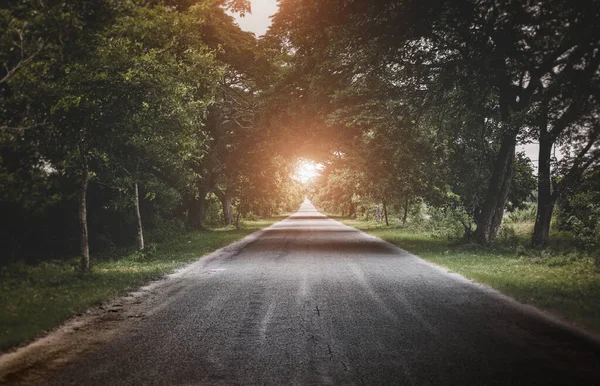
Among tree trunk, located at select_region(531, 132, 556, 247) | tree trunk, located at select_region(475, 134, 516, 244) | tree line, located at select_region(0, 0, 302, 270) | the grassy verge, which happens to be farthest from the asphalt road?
tree trunk, located at select_region(475, 134, 516, 244)

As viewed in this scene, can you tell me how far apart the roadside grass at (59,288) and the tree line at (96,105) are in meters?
1.09

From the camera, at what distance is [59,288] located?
9180mm

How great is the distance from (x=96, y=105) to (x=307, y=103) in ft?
30.9

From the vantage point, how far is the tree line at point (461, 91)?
10.2 metres

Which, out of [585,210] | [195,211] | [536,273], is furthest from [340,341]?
[195,211]

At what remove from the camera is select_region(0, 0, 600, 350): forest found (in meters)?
8.82

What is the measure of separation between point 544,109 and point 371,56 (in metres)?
5.26

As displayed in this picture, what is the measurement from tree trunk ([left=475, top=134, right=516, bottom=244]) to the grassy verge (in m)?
0.91

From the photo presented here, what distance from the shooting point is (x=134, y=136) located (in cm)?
1239

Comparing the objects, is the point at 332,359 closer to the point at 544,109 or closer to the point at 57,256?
the point at 544,109

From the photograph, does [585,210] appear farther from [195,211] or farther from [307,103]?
[195,211]

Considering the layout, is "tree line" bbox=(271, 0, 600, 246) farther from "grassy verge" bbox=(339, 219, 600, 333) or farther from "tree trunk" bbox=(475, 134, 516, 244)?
"grassy verge" bbox=(339, 219, 600, 333)

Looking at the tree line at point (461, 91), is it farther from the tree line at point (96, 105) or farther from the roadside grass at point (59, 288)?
the roadside grass at point (59, 288)

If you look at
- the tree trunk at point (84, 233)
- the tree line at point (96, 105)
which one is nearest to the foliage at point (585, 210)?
the tree line at point (96, 105)
